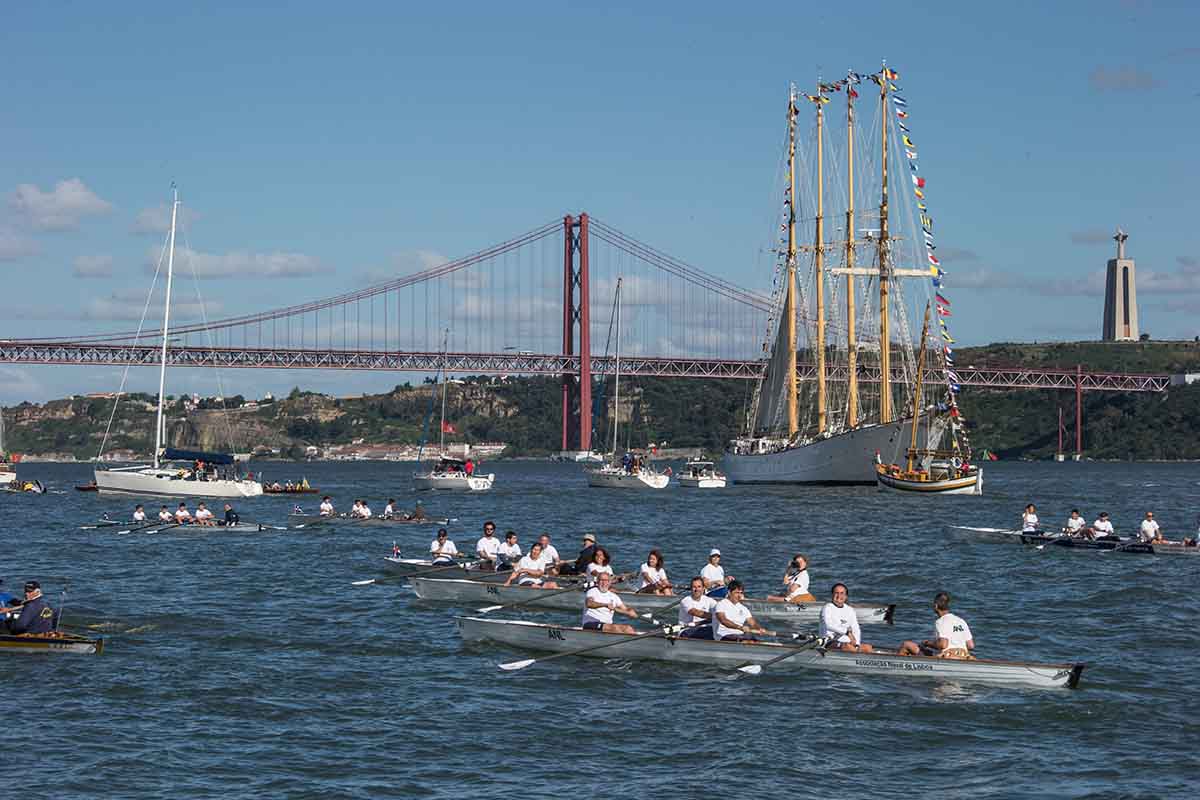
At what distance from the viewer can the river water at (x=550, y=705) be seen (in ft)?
61.7

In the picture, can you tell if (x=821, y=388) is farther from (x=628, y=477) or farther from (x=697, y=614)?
(x=697, y=614)

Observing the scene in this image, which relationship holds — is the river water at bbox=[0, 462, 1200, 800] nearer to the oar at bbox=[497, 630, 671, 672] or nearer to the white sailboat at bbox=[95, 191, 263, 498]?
the oar at bbox=[497, 630, 671, 672]

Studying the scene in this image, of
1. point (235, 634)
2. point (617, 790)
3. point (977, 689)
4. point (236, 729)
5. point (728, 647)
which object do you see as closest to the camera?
point (617, 790)

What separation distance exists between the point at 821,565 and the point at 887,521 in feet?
64.8

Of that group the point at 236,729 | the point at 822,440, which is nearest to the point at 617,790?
the point at 236,729

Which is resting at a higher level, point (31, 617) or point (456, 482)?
point (31, 617)

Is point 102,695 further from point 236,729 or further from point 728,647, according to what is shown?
point 728,647

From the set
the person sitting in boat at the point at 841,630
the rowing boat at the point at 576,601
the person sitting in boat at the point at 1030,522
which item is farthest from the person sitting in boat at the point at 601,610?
the person sitting in boat at the point at 1030,522

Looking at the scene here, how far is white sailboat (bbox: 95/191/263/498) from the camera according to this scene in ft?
260

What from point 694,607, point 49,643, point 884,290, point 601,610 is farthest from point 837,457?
point 49,643

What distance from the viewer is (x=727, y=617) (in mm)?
25344

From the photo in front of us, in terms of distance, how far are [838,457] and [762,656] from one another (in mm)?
66214

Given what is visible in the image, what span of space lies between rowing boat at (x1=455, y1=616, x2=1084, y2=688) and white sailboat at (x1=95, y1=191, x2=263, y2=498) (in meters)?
53.8

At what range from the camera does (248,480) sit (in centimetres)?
8288
